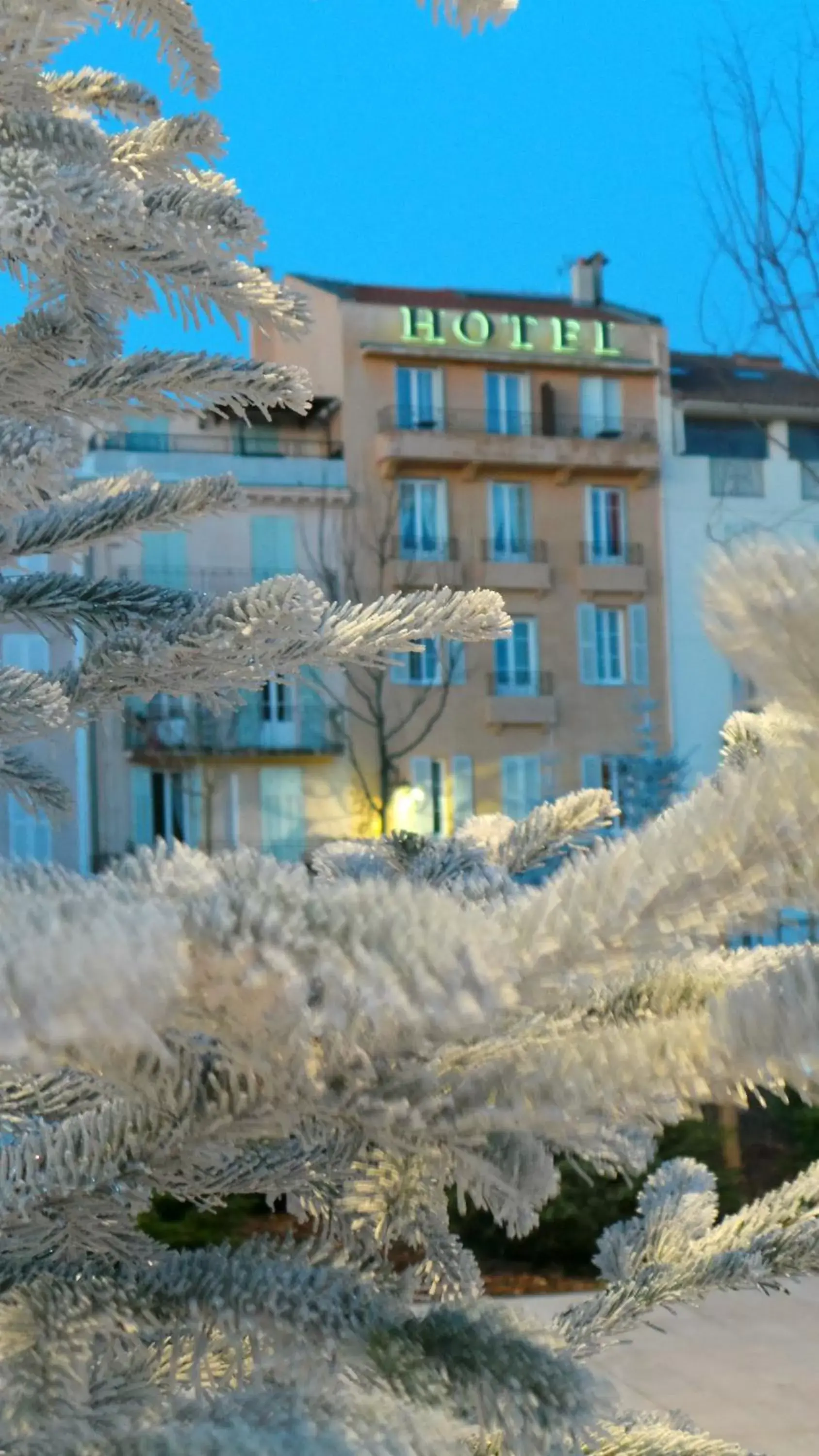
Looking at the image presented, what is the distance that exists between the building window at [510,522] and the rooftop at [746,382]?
3708 mm

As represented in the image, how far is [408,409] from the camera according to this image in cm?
2394

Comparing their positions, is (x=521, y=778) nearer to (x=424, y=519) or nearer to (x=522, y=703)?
(x=522, y=703)

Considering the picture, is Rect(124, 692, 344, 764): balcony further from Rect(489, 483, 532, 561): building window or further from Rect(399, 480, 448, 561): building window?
Rect(489, 483, 532, 561): building window

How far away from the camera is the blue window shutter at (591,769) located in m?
24.1

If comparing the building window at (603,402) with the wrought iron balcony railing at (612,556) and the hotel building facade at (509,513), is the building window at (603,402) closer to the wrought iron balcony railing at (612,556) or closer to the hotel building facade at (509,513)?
the hotel building facade at (509,513)

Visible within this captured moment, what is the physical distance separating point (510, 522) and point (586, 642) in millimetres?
2615

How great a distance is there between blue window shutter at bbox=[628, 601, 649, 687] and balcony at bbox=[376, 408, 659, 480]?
8.78ft

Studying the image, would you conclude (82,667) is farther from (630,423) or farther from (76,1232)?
(630,423)

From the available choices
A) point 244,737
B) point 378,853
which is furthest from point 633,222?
point 378,853

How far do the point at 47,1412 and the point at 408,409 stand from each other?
24.0 metres

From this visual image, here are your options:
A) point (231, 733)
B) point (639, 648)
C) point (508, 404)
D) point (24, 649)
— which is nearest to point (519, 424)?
point (508, 404)

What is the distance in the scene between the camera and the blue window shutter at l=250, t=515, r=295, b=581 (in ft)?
75.4

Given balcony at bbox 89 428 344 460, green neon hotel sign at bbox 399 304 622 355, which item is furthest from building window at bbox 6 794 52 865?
green neon hotel sign at bbox 399 304 622 355

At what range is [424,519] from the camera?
23.7 metres
